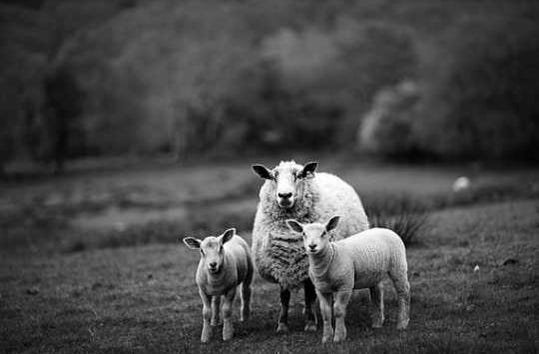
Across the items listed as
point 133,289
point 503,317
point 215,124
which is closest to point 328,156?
point 215,124

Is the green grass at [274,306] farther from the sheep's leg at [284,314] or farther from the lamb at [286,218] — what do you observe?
the lamb at [286,218]

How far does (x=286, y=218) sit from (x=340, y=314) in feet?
6.29

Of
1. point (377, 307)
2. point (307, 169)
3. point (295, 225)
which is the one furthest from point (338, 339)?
point (307, 169)

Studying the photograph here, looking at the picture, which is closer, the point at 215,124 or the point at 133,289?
the point at 133,289

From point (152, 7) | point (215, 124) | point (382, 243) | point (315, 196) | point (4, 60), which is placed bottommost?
point (382, 243)

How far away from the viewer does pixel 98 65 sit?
5675 cm

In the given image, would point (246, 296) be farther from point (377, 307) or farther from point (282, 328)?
point (377, 307)

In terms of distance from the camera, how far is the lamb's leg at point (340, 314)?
22.5 ft

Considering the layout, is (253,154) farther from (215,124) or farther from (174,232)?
(174,232)

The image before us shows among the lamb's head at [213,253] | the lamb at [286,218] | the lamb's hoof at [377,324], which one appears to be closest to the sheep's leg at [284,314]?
the lamb at [286,218]

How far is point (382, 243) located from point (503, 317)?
174 cm

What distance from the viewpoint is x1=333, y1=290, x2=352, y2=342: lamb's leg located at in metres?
6.85

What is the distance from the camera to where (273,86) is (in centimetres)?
5372

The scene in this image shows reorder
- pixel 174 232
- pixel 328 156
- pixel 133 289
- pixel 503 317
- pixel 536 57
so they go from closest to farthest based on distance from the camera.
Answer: pixel 503 317
pixel 133 289
pixel 174 232
pixel 536 57
pixel 328 156
